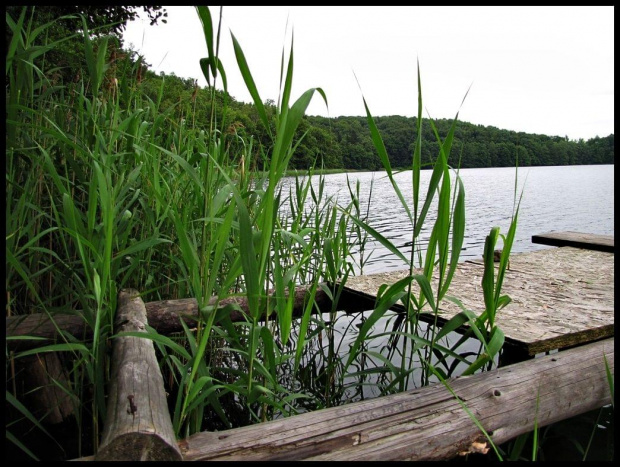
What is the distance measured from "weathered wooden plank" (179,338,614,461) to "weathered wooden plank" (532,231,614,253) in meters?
3.35

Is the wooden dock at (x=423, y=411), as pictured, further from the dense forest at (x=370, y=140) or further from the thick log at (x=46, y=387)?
the dense forest at (x=370, y=140)

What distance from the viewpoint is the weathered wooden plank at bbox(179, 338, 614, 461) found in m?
1.31

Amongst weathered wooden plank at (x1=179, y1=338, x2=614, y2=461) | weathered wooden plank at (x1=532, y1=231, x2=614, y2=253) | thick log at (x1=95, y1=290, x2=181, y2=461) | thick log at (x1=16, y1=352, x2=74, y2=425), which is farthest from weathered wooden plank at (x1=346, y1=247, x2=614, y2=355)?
thick log at (x1=16, y1=352, x2=74, y2=425)

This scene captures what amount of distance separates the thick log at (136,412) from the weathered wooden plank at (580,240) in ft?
15.2

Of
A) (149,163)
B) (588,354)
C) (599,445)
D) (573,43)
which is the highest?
(573,43)

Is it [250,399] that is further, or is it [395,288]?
[395,288]

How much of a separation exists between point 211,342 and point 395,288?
112 centimetres

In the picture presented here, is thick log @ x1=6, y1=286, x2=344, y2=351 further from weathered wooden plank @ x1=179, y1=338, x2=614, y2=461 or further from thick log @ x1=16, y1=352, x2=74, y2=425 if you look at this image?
weathered wooden plank @ x1=179, y1=338, x2=614, y2=461

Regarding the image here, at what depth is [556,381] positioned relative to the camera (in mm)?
1870

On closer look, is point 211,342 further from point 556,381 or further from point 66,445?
point 556,381

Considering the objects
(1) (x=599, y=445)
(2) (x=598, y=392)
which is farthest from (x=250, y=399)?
(1) (x=599, y=445)

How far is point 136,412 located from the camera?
3.95 feet

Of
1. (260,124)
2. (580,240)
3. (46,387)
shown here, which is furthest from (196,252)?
(580,240)

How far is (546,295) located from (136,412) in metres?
2.72
